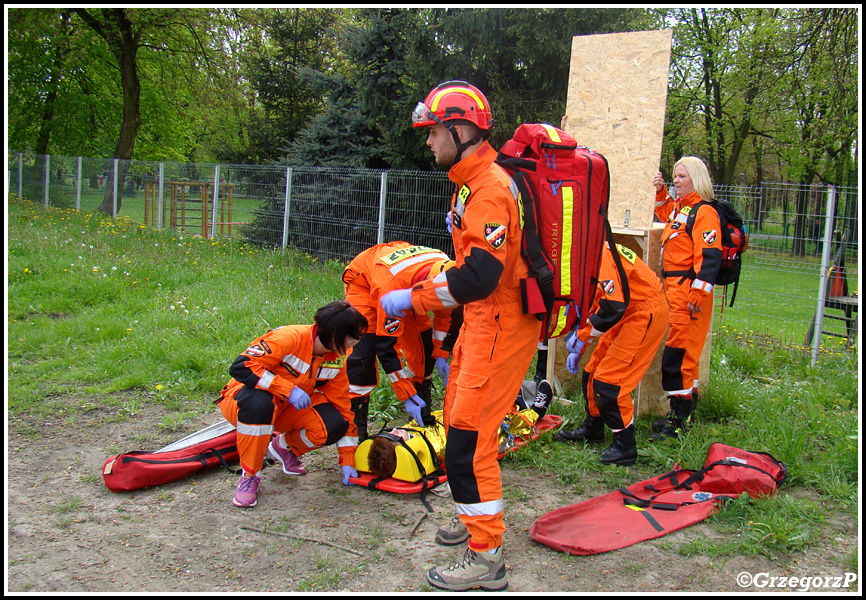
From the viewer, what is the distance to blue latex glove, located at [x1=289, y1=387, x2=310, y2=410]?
388 centimetres

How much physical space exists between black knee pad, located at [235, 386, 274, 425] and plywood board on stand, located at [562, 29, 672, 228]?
337 cm

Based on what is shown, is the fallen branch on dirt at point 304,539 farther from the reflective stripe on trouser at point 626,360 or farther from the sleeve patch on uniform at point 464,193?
the reflective stripe on trouser at point 626,360

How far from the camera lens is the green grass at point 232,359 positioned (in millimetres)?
4352

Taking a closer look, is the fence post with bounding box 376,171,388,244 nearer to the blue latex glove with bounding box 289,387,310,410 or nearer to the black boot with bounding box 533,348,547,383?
the black boot with bounding box 533,348,547,383

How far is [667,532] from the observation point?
3.63m

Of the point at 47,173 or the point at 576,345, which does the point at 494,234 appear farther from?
the point at 47,173

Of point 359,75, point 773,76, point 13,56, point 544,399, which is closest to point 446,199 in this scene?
point 359,75

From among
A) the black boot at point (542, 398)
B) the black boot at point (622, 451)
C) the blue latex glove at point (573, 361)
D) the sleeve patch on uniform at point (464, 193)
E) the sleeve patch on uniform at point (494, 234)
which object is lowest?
the black boot at point (622, 451)

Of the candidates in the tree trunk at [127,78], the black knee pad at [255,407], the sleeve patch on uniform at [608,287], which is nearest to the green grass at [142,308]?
the black knee pad at [255,407]

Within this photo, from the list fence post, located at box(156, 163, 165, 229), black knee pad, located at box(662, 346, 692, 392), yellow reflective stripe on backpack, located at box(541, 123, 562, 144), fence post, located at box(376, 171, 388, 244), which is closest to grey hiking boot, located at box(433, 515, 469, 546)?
yellow reflective stripe on backpack, located at box(541, 123, 562, 144)

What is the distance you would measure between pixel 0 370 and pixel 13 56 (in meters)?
21.2

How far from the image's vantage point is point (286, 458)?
4.40m

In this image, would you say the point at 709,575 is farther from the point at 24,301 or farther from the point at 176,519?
the point at 24,301

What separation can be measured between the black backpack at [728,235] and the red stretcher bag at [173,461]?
13.1 feet
